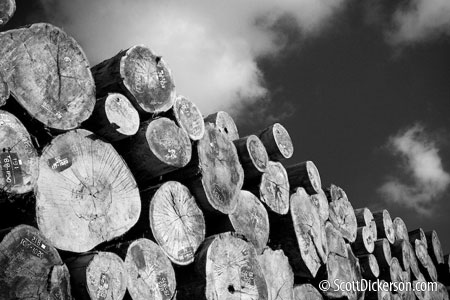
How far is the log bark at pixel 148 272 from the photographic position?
298 cm

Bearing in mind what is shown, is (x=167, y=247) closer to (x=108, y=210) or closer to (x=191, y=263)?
(x=191, y=263)

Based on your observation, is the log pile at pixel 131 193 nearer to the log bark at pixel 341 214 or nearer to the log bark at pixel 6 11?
the log bark at pixel 6 11

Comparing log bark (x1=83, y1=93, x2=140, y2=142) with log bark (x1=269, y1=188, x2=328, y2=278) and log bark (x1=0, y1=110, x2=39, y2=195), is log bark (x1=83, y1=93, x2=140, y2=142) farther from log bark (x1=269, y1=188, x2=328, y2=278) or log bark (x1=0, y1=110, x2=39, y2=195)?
log bark (x1=269, y1=188, x2=328, y2=278)

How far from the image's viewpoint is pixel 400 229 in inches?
324

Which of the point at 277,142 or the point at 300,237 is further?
the point at 277,142

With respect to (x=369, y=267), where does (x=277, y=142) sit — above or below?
above

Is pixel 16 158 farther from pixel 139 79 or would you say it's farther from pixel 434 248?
pixel 434 248

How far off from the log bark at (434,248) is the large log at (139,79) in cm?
710

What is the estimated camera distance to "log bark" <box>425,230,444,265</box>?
8914 millimetres

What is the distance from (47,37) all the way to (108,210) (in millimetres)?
1111

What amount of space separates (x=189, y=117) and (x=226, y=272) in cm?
129

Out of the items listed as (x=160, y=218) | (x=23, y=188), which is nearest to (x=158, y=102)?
Answer: (x=160, y=218)

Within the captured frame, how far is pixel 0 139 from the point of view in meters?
2.37

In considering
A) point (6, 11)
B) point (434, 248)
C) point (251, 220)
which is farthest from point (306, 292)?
point (434, 248)
